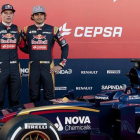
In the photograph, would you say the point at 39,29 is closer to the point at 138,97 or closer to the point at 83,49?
the point at 83,49

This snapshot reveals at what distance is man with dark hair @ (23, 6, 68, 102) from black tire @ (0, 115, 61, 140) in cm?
213

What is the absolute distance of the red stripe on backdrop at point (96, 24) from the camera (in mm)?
6863

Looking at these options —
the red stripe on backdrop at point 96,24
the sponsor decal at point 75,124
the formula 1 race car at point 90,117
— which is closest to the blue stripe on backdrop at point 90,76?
the red stripe on backdrop at point 96,24

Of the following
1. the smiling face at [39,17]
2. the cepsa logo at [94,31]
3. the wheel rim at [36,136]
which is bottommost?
the wheel rim at [36,136]

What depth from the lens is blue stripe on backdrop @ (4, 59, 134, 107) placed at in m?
6.94

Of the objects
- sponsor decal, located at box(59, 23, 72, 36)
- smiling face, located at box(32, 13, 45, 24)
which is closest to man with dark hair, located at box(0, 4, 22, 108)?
smiling face, located at box(32, 13, 45, 24)

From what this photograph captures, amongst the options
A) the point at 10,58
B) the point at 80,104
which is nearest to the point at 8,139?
the point at 80,104

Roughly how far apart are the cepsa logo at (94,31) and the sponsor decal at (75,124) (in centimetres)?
300

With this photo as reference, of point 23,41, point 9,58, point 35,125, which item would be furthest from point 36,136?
point 23,41

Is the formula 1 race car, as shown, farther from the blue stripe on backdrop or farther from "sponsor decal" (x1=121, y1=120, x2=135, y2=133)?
the blue stripe on backdrop

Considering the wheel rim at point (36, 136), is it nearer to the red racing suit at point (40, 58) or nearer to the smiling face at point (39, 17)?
the red racing suit at point (40, 58)

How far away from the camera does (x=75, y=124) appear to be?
161 inches

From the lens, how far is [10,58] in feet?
18.6

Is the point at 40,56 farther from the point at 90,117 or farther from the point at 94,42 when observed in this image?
the point at 90,117
